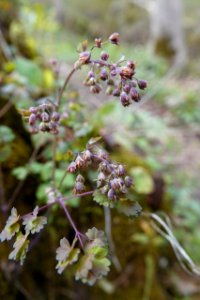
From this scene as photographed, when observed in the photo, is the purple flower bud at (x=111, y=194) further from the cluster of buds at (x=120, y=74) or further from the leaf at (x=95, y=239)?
the cluster of buds at (x=120, y=74)

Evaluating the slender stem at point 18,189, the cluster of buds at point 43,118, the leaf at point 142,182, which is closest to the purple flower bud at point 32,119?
the cluster of buds at point 43,118

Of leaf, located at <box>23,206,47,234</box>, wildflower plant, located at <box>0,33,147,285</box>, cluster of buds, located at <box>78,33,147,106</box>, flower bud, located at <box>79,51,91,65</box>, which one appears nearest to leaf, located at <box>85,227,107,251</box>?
wildflower plant, located at <box>0,33,147,285</box>

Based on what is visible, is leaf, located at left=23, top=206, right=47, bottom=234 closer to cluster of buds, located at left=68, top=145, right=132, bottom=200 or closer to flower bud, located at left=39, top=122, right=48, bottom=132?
cluster of buds, located at left=68, top=145, right=132, bottom=200

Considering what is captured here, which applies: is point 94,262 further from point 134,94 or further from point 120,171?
point 134,94

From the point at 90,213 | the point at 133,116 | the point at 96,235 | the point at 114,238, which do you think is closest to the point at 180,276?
the point at 114,238

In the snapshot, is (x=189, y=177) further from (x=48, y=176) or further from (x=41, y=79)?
(x=48, y=176)

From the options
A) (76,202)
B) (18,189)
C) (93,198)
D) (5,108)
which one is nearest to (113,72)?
(93,198)
